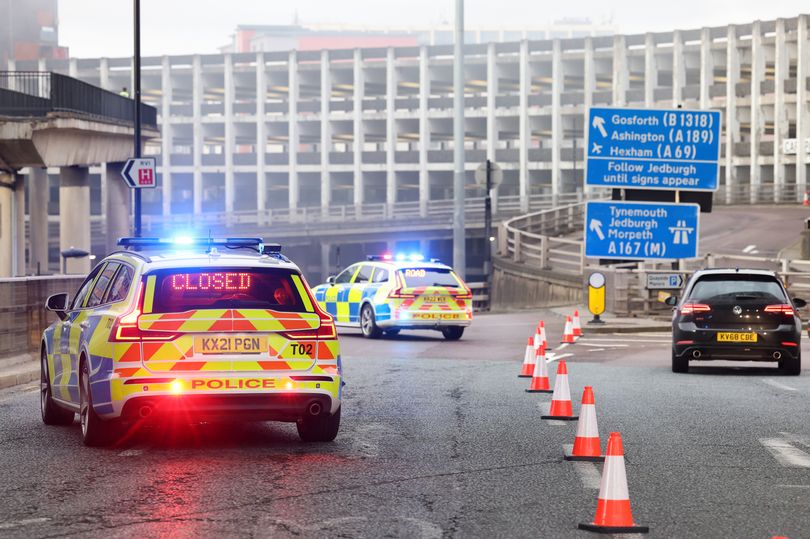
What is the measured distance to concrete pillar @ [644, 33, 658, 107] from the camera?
94.3 meters

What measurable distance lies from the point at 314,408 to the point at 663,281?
23384mm

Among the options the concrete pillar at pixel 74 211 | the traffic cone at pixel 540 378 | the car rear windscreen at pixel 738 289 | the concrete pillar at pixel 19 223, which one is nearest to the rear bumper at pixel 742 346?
the car rear windscreen at pixel 738 289

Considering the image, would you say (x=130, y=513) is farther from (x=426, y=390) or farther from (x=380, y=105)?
(x=380, y=105)

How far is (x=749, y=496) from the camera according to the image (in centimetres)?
870

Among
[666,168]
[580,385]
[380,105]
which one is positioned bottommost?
[580,385]

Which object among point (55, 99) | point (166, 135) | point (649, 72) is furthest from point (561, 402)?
point (166, 135)

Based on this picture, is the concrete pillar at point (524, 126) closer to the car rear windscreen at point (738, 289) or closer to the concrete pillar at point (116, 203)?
the concrete pillar at point (116, 203)

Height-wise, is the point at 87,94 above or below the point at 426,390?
above

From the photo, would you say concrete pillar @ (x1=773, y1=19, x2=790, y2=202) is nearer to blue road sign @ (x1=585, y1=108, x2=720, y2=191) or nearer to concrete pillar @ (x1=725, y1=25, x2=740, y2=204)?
concrete pillar @ (x1=725, y1=25, x2=740, y2=204)

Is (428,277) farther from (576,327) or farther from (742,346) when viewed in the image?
(742,346)

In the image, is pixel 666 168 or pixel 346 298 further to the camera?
pixel 666 168

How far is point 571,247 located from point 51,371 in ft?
129

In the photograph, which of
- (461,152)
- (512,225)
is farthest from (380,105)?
(461,152)

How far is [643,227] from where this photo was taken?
110 ft
